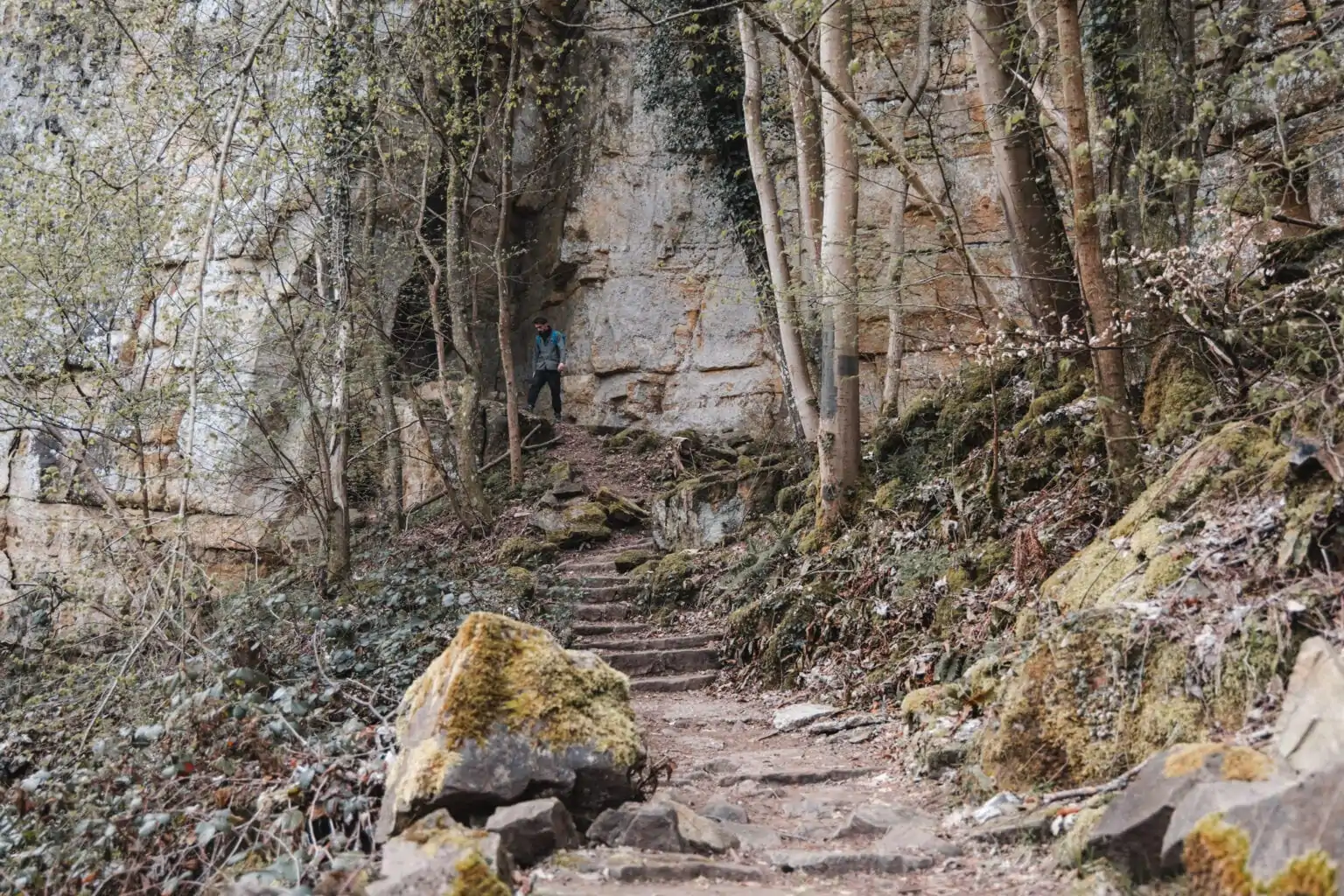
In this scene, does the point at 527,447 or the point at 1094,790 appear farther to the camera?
the point at 527,447

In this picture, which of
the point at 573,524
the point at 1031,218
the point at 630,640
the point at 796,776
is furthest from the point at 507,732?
the point at 573,524

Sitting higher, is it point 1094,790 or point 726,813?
point 1094,790

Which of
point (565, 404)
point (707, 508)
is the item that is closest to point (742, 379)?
point (565, 404)

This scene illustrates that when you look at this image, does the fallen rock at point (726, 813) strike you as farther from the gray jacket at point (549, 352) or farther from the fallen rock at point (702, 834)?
the gray jacket at point (549, 352)

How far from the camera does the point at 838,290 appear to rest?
9.00 meters

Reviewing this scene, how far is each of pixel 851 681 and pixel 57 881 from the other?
16.3ft

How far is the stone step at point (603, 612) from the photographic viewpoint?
10.5m

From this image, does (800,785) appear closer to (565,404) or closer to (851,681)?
(851,681)

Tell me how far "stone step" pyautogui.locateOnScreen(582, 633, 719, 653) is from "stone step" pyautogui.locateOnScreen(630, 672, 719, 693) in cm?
56

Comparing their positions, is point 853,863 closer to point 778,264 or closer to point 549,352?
point 778,264

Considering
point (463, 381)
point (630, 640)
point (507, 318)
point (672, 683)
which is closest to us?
point (672, 683)

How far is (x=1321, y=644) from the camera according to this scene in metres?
2.96

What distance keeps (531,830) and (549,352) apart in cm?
1452

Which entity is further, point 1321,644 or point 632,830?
point 632,830
